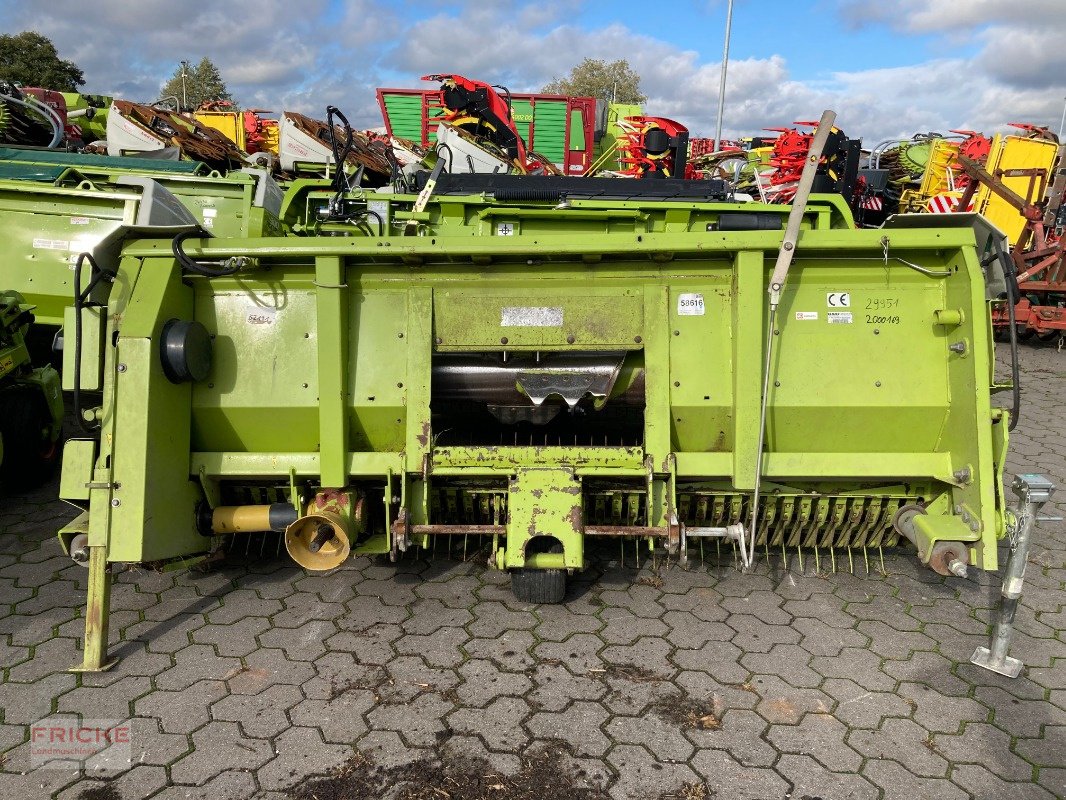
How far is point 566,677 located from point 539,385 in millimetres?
1143

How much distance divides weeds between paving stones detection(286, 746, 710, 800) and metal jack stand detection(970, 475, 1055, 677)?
4.42 feet

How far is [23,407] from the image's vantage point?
411cm

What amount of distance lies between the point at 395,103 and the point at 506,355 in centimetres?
1010

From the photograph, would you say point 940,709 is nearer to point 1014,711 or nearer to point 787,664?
point 1014,711

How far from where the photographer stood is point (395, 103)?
11719 mm

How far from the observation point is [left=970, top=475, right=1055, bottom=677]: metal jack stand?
2.44 metres

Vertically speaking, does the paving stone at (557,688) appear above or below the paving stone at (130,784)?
above

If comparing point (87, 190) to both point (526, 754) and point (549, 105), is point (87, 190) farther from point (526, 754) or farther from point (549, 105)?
point (549, 105)

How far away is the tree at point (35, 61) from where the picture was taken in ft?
95.8

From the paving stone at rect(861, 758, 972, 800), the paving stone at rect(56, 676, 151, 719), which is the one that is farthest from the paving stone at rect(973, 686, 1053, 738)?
the paving stone at rect(56, 676, 151, 719)

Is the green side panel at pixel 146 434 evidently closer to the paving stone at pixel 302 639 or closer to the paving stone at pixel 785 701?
the paving stone at pixel 302 639

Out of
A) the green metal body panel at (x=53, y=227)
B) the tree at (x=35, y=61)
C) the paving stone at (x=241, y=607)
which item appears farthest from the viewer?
the tree at (x=35, y=61)

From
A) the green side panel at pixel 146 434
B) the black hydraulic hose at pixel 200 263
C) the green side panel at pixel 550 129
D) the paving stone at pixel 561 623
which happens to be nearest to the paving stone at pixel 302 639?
the green side panel at pixel 146 434

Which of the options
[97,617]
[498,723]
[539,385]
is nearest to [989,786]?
[498,723]
